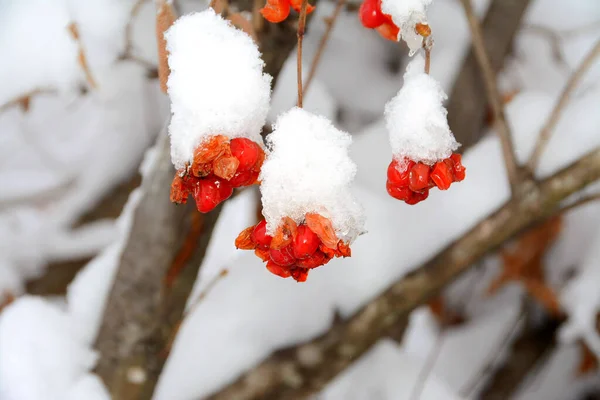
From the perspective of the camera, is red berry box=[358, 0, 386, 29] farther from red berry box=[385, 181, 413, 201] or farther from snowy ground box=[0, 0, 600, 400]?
snowy ground box=[0, 0, 600, 400]

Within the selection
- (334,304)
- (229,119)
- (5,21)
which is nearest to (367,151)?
(334,304)

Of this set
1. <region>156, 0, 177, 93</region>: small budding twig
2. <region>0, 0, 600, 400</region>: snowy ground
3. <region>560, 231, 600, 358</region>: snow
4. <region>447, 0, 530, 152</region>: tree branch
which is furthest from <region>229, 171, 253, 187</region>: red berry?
<region>560, 231, 600, 358</region>: snow

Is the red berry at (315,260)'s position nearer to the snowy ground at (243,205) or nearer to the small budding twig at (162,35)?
the small budding twig at (162,35)

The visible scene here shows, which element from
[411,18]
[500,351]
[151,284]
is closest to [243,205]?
[151,284]

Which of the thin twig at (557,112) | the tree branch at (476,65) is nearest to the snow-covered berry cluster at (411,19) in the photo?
the thin twig at (557,112)

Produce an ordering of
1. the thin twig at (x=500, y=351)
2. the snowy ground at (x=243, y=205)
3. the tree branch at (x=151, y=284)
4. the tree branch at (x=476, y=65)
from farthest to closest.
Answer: the thin twig at (x=500, y=351) → the tree branch at (x=476, y=65) → the snowy ground at (x=243, y=205) → the tree branch at (x=151, y=284)
